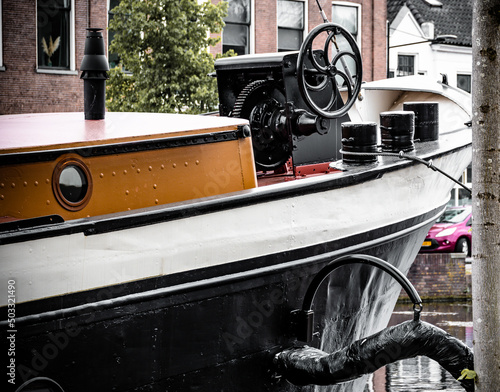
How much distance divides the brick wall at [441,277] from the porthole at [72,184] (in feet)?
37.6

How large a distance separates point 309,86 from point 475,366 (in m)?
2.33

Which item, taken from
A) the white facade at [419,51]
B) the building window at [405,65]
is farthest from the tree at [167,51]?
the building window at [405,65]

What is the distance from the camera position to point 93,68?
15.4ft

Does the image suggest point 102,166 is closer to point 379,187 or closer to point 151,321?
point 151,321

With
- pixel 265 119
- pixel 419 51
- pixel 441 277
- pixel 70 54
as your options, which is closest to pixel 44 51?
pixel 70 54

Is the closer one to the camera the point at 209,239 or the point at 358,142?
the point at 209,239

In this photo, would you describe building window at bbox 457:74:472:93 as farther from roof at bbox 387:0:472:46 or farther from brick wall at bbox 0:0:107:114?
brick wall at bbox 0:0:107:114

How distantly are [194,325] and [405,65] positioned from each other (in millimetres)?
25338

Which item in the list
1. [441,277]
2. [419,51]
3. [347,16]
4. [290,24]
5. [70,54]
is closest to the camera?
[441,277]

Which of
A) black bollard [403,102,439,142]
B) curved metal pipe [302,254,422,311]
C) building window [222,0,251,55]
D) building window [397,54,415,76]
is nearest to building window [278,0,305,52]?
building window [222,0,251,55]

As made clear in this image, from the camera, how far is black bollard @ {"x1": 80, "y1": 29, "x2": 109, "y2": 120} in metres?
4.66

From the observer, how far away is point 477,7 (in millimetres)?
4484

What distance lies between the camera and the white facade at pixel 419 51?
28391mm

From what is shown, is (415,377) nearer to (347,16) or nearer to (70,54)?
(70,54)
